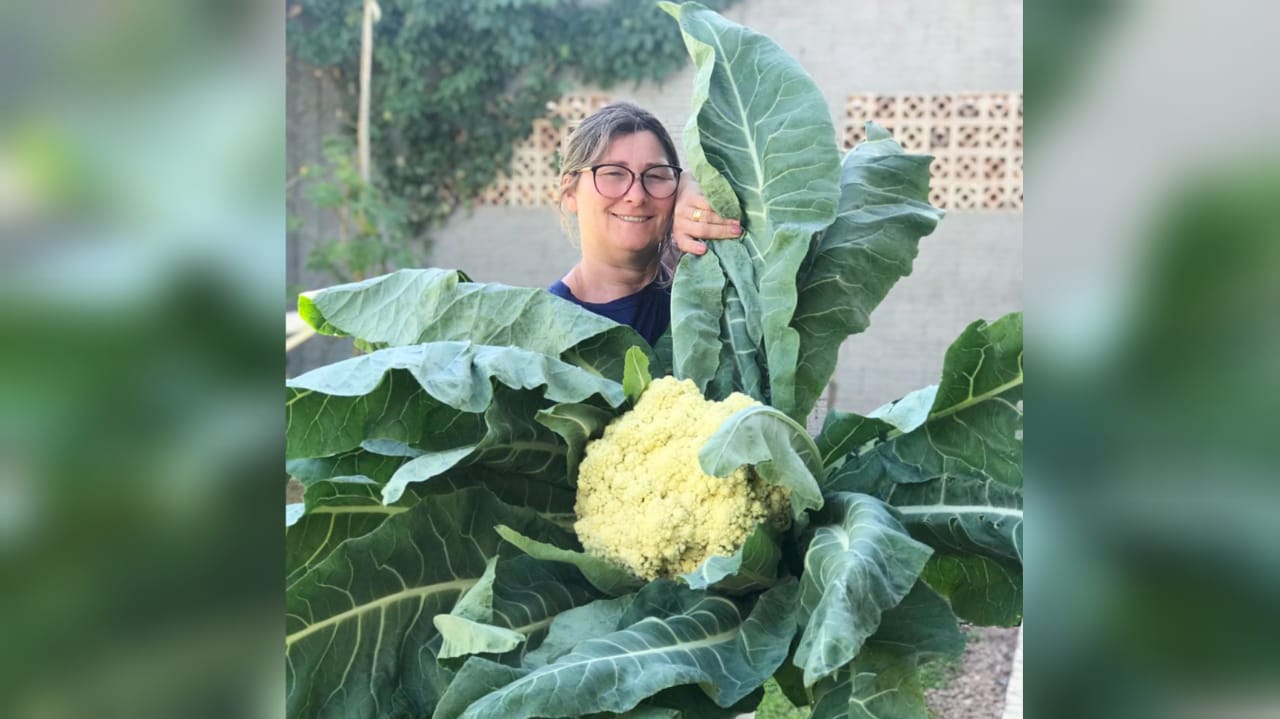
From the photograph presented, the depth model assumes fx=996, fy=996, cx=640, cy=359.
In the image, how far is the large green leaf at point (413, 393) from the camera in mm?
764

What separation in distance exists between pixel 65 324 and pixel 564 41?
4.18m

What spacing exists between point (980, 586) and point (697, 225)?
414 mm

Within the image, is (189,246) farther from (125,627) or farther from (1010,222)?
(1010,222)

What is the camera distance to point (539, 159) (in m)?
4.26

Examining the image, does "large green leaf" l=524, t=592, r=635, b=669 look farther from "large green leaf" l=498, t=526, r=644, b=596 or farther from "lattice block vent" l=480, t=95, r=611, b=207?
"lattice block vent" l=480, t=95, r=611, b=207

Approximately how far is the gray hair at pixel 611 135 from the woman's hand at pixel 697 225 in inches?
5.7

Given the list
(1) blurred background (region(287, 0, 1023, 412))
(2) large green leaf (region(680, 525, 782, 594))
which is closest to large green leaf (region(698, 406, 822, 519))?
(2) large green leaf (region(680, 525, 782, 594))

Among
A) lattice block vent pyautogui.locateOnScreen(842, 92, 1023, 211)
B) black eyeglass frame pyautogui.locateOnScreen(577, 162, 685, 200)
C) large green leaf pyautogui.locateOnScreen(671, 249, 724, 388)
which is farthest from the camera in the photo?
lattice block vent pyautogui.locateOnScreen(842, 92, 1023, 211)

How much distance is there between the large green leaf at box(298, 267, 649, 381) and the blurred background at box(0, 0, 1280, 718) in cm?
66

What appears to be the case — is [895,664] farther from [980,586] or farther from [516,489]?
[516,489]

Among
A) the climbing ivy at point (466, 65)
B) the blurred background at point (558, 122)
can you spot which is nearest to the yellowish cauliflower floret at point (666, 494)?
the blurred background at point (558, 122)

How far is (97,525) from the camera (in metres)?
0.20

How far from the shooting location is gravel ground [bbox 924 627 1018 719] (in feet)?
5.31

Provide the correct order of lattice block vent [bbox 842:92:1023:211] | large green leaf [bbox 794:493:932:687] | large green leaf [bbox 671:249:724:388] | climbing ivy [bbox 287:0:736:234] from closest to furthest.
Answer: large green leaf [bbox 794:493:932:687], large green leaf [bbox 671:249:724:388], lattice block vent [bbox 842:92:1023:211], climbing ivy [bbox 287:0:736:234]
